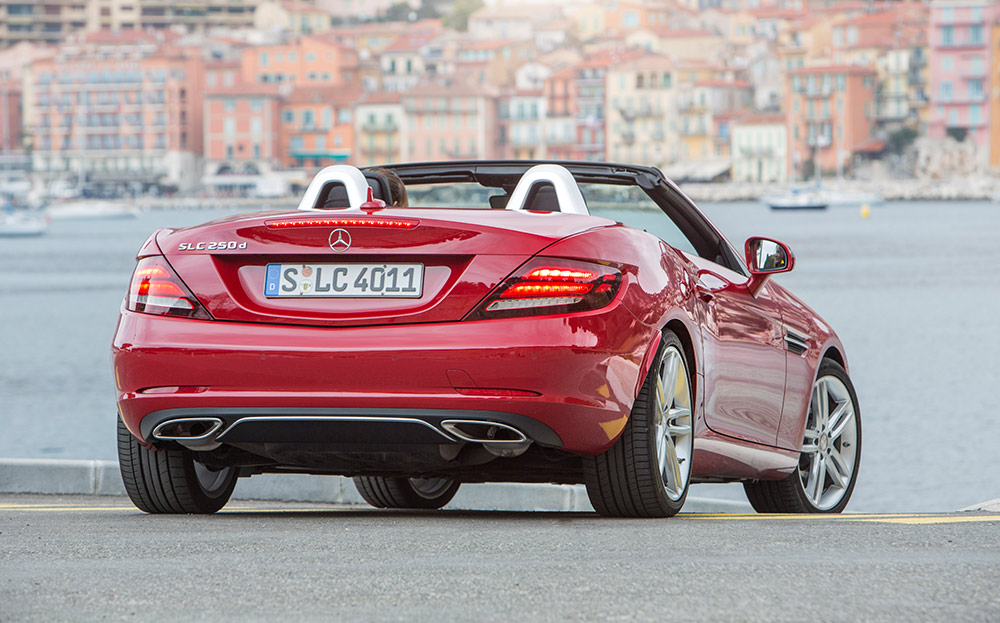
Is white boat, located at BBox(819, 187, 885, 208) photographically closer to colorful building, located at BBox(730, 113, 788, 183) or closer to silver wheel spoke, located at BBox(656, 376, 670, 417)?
colorful building, located at BBox(730, 113, 788, 183)

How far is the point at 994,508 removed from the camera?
7.16m

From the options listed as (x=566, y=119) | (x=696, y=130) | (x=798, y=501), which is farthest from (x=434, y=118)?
(x=798, y=501)

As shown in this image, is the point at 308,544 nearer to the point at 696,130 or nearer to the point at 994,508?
the point at 994,508

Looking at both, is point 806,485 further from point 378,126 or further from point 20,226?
point 378,126

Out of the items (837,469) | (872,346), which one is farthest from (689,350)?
(872,346)

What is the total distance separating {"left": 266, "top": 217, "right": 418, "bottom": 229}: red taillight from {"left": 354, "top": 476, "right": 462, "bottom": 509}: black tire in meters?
2.17

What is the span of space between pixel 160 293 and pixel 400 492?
2261mm

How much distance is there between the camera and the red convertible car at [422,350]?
5.12 metres

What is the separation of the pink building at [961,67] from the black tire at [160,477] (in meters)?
183

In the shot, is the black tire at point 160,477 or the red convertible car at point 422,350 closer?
the red convertible car at point 422,350

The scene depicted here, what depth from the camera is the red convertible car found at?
201 inches

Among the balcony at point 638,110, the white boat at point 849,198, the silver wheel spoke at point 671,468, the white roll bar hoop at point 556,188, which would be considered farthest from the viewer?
the balcony at point 638,110

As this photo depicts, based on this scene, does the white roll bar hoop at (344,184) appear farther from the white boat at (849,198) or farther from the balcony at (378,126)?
the balcony at (378,126)

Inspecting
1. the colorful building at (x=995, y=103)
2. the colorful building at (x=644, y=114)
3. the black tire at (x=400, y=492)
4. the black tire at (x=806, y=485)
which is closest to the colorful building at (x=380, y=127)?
the colorful building at (x=644, y=114)
